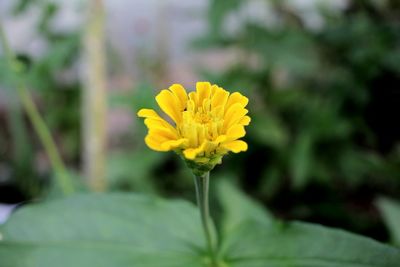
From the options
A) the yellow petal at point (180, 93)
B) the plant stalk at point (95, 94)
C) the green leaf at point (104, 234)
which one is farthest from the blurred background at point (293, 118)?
the yellow petal at point (180, 93)

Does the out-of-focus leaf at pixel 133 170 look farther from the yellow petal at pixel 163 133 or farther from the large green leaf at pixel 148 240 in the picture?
the yellow petal at pixel 163 133

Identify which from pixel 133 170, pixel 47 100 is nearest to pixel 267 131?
pixel 133 170

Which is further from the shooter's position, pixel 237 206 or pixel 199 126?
pixel 237 206

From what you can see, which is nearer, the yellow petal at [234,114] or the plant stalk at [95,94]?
the yellow petal at [234,114]

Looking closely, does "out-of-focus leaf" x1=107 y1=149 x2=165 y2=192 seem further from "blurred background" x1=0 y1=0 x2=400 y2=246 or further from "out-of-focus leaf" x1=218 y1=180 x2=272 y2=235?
"out-of-focus leaf" x1=218 y1=180 x2=272 y2=235

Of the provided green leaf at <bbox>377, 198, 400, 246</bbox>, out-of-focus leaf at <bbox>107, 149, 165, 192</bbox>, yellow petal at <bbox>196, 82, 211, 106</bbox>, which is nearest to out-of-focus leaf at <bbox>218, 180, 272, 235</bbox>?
green leaf at <bbox>377, 198, 400, 246</bbox>

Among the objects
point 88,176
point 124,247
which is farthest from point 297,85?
point 124,247

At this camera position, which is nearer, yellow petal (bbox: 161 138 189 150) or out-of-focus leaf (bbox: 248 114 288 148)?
yellow petal (bbox: 161 138 189 150)

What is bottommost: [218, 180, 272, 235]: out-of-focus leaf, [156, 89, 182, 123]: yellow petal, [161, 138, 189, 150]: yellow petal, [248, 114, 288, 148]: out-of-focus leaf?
[218, 180, 272, 235]: out-of-focus leaf

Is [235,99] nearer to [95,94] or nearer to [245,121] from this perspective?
[245,121]
